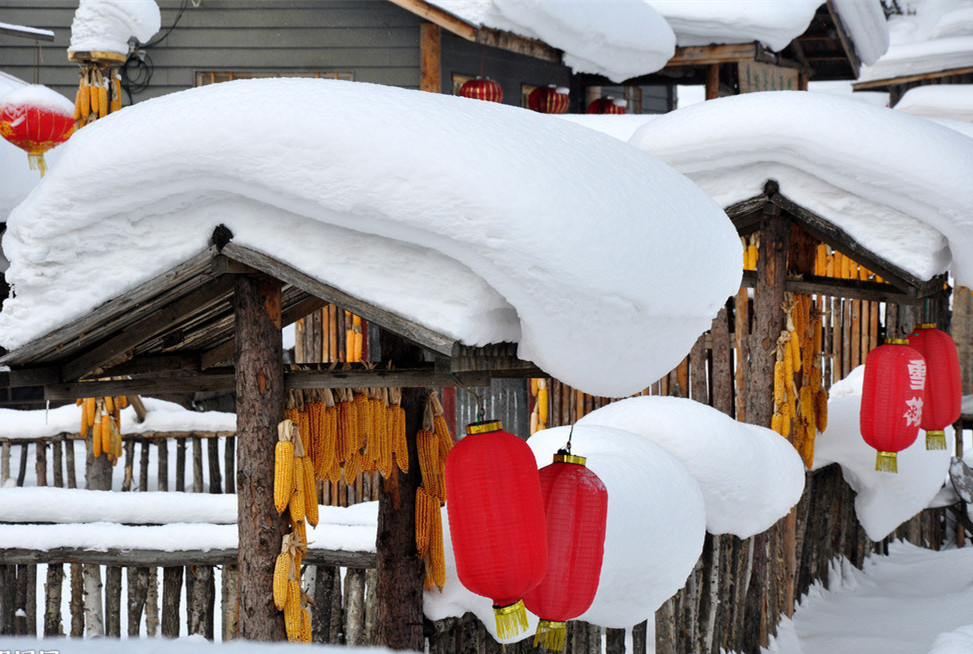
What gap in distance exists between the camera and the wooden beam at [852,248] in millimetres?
6117

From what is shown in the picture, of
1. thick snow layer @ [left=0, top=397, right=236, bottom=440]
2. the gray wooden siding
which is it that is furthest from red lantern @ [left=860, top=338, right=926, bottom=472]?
the gray wooden siding

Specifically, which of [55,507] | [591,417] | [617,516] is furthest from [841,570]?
[55,507]

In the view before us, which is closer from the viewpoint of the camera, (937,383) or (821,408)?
(937,383)

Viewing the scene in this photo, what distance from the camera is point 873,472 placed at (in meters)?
8.06

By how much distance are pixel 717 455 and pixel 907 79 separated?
17.1 m

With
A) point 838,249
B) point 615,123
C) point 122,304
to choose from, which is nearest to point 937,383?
point 838,249

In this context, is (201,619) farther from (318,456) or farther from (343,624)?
(318,456)

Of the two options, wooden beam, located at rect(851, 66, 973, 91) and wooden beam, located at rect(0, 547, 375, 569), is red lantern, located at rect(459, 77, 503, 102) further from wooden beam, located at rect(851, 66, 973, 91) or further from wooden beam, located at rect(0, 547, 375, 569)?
wooden beam, located at rect(851, 66, 973, 91)

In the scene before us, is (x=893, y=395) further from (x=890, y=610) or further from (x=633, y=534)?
(x=633, y=534)

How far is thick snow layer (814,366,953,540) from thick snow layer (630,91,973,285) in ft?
6.00

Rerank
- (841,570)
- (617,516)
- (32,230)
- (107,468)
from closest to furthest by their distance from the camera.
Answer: (32,230), (617,516), (841,570), (107,468)

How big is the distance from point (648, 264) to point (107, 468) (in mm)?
8441

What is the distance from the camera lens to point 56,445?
33.5ft

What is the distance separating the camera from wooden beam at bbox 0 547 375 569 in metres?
4.93
